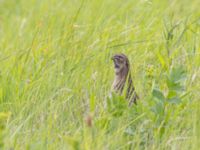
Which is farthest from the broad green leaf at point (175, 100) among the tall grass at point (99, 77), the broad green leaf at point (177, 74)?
the broad green leaf at point (177, 74)

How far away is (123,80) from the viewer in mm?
4457

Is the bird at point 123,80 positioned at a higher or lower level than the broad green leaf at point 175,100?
higher

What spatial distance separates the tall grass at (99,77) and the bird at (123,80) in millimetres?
97

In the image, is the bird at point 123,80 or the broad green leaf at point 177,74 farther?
the bird at point 123,80

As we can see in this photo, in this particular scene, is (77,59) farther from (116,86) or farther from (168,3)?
(168,3)

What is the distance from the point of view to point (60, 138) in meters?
4.05

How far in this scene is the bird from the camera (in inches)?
172

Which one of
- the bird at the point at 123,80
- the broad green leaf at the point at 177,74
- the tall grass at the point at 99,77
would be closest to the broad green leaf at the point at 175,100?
the tall grass at the point at 99,77

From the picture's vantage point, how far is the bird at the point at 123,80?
438 centimetres

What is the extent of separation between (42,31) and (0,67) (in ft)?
2.09

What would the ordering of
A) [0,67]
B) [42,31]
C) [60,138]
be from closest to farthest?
[60,138]
[0,67]
[42,31]

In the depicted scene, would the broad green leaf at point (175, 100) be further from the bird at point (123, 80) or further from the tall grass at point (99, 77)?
the bird at point (123, 80)

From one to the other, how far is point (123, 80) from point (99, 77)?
1.60ft

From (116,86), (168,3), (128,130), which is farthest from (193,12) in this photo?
(128,130)
